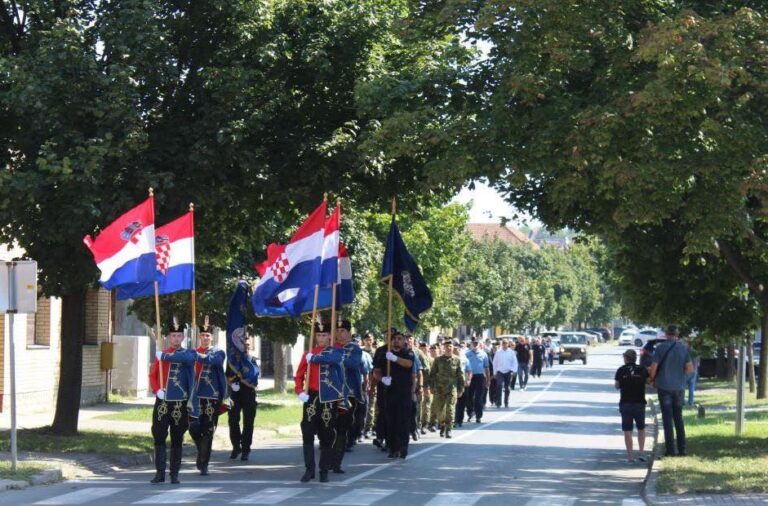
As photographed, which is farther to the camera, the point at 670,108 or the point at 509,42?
the point at 509,42

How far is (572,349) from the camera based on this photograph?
7562 cm

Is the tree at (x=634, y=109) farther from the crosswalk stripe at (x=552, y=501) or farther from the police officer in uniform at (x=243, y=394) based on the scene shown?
the police officer in uniform at (x=243, y=394)

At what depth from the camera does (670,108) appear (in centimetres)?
1467

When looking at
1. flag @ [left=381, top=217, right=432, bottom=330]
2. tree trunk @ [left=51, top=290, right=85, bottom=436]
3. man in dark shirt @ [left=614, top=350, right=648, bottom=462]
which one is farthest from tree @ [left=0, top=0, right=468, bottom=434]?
man in dark shirt @ [left=614, top=350, right=648, bottom=462]

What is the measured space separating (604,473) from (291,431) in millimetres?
9067

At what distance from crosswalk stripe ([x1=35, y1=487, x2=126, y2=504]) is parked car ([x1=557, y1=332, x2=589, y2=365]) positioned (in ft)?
205

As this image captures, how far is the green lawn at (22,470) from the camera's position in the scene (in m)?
14.9

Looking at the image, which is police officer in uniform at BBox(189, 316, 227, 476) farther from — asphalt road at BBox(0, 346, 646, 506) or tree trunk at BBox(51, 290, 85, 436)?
tree trunk at BBox(51, 290, 85, 436)

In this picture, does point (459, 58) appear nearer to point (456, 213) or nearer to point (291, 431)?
point (291, 431)

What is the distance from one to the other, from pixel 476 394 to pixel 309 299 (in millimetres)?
12574

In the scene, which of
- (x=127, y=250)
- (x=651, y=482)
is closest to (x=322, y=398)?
(x=127, y=250)

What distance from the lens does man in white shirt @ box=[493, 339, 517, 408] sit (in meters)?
34.2

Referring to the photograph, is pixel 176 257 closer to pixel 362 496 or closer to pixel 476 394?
pixel 362 496

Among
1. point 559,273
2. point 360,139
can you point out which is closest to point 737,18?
point 360,139
